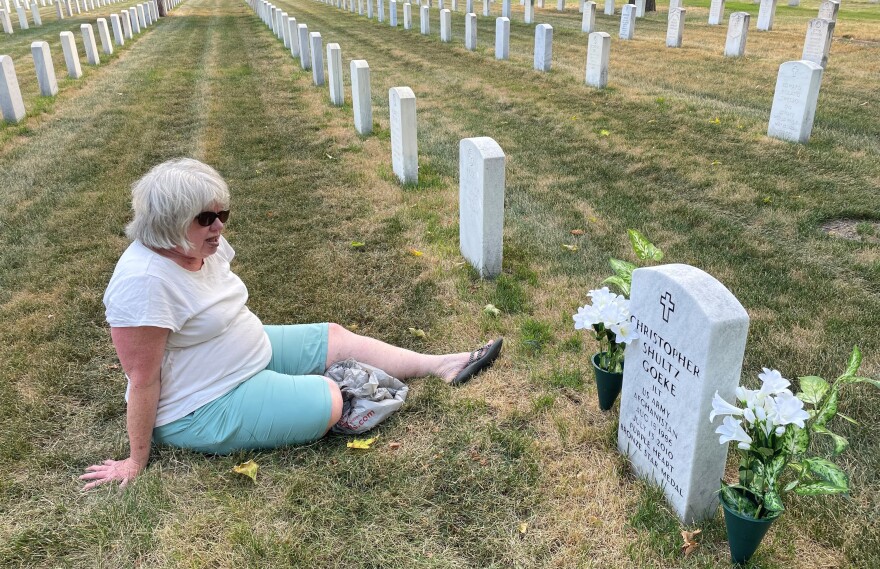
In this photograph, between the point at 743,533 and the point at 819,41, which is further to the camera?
the point at 819,41

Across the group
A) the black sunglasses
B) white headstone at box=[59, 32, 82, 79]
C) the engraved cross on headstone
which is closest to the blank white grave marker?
white headstone at box=[59, 32, 82, 79]

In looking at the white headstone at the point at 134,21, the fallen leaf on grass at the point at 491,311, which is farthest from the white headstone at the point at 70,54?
the fallen leaf on grass at the point at 491,311

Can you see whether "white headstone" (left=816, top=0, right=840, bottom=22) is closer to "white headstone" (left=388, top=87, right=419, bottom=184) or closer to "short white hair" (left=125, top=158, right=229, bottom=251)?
"white headstone" (left=388, top=87, right=419, bottom=184)

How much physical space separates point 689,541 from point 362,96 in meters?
7.64

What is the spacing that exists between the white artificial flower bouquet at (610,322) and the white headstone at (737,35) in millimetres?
13167

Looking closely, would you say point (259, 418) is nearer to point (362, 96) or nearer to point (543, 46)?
point (362, 96)

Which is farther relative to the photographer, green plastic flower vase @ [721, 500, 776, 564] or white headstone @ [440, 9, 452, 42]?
white headstone @ [440, 9, 452, 42]

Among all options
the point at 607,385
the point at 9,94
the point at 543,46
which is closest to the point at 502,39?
the point at 543,46

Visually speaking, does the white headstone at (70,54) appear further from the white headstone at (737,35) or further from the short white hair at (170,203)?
the white headstone at (737,35)

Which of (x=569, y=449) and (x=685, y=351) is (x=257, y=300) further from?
(x=685, y=351)

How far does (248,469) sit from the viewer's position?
2924mm

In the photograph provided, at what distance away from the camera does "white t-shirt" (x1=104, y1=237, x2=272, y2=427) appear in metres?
2.69

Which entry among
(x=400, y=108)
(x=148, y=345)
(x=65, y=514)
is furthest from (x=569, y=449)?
(x=400, y=108)

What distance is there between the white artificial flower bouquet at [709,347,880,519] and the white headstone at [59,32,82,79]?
49.4 ft
